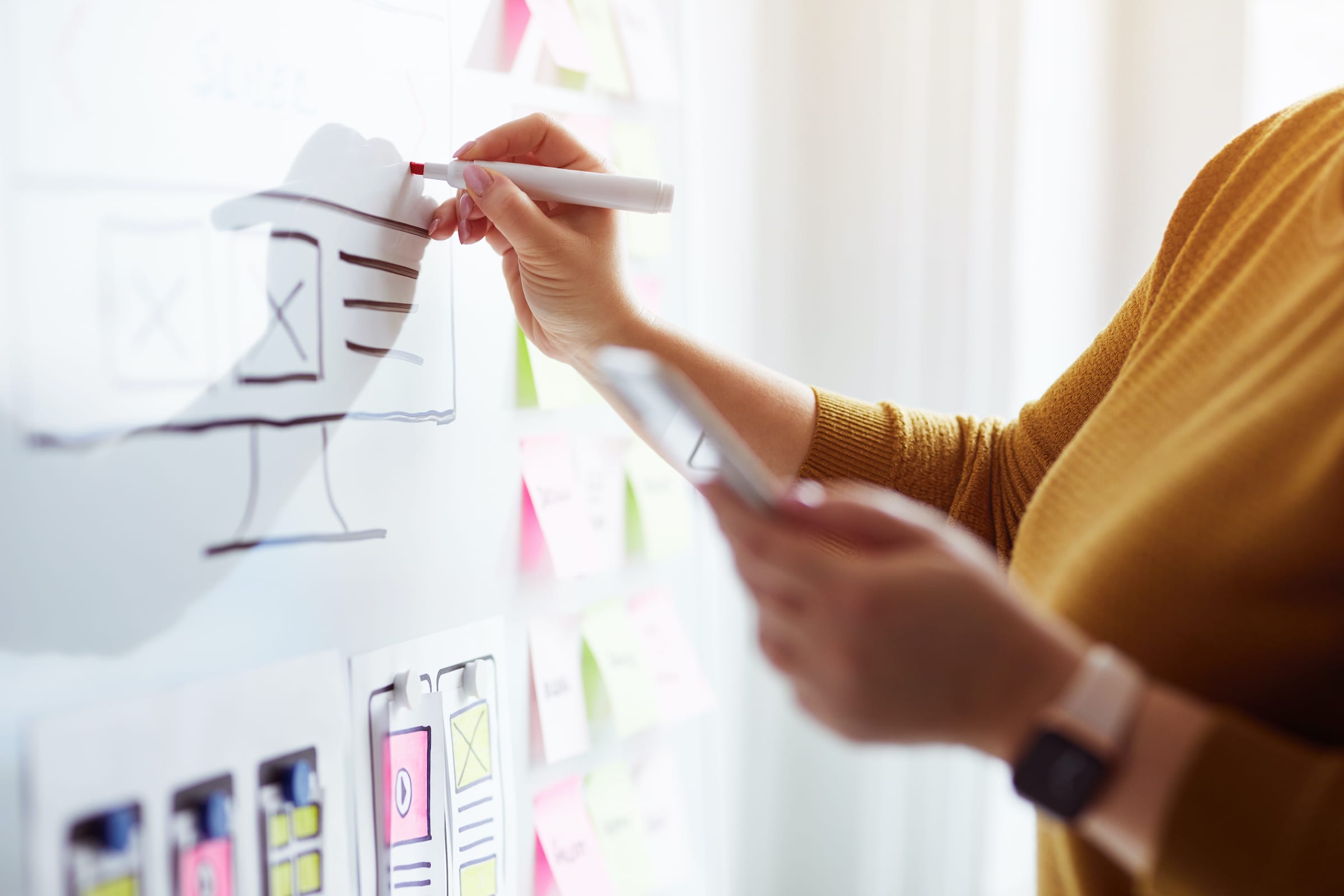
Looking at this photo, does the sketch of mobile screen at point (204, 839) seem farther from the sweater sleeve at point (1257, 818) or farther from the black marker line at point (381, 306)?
the sweater sleeve at point (1257, 818)

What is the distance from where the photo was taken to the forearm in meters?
0.66

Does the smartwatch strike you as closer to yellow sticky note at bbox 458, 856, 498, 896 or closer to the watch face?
the watch face

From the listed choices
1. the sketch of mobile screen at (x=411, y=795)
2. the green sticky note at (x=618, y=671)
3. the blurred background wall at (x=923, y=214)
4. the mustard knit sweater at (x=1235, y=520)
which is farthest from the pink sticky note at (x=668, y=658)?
the mustard knit sweater at (x=1235, y=520)

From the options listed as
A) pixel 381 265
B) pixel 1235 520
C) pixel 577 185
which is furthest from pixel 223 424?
pixel 1235 520

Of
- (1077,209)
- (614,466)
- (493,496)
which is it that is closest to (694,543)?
(614,466)

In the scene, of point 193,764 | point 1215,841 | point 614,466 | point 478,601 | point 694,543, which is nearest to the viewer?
point 1215,841

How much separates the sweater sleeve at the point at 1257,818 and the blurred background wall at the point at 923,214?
1.97 feet

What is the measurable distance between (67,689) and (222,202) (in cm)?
24

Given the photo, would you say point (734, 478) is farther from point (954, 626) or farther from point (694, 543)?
point (694, 543)

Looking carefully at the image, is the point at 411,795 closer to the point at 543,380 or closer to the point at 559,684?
the point at 559,684

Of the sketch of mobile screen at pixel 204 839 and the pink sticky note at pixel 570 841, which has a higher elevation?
the sketch of mobile screen at pixel 204 839

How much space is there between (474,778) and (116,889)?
0.77 ft

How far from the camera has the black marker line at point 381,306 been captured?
0.55 meters

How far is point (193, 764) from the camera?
454 millimetres
